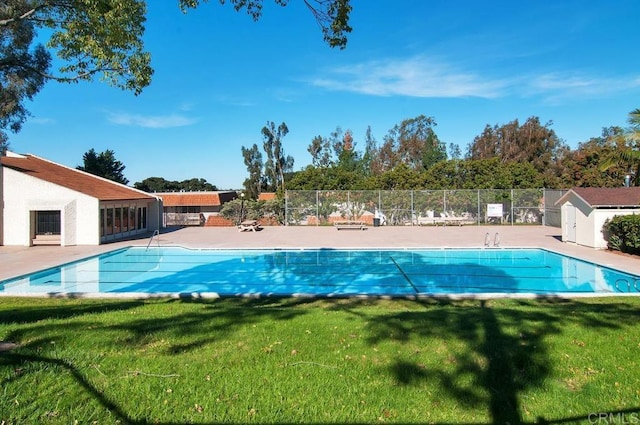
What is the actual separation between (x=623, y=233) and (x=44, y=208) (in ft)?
78.5

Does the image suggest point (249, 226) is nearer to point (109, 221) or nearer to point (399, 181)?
point (109, 221)

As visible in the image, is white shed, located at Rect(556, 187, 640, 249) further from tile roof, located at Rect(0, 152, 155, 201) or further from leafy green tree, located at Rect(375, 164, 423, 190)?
tile roof, located at Rect(0, 152, 155, 201)

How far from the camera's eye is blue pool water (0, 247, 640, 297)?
10.4 metres

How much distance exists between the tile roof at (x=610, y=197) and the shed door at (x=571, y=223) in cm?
90

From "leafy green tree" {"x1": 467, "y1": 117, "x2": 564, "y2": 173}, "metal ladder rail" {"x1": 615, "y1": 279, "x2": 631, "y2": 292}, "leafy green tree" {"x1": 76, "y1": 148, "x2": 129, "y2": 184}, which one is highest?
"leafy green tree" {"x1": 467, "y1": 117, "x2": 564, "y2": 173}

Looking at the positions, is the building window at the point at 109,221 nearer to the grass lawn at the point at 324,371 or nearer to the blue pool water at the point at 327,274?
the blue pool water at the point at 327,274

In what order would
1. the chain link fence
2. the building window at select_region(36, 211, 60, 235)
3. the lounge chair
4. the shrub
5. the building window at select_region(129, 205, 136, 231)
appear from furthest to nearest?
the chain link fence
the lounge chair
the building window at select_region(129, 205, 136, 231)
the building window at select_region(36, 211, 60, 235)
the shrub

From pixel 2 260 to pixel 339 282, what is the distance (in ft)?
39.1

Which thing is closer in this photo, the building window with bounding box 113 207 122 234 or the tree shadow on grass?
the tree shadow on grass

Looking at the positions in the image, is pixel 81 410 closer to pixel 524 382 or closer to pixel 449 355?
pixel 449 355

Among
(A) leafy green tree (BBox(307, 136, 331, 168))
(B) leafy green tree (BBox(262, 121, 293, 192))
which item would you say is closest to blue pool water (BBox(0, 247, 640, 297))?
(B) leafy green tree (BBox(262, 121, 293, 192))

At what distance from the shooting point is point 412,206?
91.2ft

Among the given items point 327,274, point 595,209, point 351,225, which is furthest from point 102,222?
point 595,209

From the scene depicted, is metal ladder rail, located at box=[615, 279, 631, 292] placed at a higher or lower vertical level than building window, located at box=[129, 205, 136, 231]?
lower
